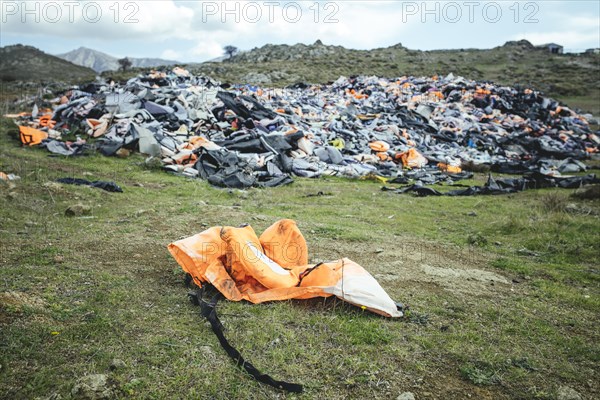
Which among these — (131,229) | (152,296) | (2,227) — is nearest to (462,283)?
(152,296)

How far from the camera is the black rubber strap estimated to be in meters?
2.20

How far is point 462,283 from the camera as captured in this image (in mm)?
4016

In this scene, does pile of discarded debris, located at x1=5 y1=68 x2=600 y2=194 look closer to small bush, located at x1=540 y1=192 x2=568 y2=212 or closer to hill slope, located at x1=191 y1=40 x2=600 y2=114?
small bush, located at x1=540 y1=192 x2=568 y2=212

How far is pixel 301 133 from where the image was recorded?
11086 millimetres

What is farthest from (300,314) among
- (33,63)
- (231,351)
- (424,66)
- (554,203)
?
(33,63)

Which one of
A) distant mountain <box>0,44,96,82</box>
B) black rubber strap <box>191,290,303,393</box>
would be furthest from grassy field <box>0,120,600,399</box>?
distant mountain <box>0,44,96,82</box>

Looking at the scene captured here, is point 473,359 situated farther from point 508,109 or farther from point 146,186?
point 508,109

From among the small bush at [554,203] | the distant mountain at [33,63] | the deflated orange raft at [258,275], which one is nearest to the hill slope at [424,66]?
the distant mountain at [33,63]

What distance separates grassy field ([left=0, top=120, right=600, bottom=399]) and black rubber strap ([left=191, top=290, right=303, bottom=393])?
0.15 ft

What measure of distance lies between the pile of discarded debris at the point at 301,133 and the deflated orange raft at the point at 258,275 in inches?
191

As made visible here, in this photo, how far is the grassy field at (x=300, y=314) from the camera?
88.4 inches

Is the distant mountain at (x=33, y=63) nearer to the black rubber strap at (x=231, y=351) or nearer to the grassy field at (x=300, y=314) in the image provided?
the grassy field at (x=300, y=314)

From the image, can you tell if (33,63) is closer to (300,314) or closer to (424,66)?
(424,66)

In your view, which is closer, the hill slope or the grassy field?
the grassy field
